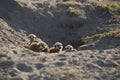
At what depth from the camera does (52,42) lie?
15.0 m

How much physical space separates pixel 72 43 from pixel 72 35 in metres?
0.46

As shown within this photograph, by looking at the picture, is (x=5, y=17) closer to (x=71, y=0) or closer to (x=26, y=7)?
(x=26, y=7)

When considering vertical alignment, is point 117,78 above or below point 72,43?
below

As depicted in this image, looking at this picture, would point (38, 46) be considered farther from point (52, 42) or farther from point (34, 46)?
point (52, 42)

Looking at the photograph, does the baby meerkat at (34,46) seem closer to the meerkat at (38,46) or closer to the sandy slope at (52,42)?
the meerkat at (38,46)

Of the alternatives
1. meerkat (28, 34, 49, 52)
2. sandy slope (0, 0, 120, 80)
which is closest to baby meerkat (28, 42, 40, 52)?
meerkat (28, 34, 49, 52)

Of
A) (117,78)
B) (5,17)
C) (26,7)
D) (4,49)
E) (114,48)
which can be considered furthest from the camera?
(26,7)

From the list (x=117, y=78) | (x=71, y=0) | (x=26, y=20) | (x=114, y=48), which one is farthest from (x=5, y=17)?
(x=117, y=78)

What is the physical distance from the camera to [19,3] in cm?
1586

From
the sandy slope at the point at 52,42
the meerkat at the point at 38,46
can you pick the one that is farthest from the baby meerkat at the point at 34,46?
the sandy slope at the point at 52,42

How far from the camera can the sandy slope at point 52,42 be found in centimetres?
995

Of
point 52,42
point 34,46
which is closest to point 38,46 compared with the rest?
point 34,46

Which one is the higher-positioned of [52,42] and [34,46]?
[52,42]

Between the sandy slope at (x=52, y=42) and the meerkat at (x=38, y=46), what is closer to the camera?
the sandy slope at (x=52, y=42)
